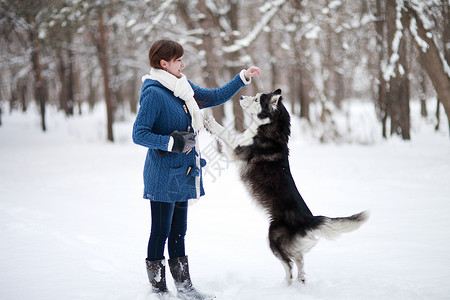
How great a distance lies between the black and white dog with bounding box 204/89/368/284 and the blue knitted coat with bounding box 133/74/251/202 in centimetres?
58

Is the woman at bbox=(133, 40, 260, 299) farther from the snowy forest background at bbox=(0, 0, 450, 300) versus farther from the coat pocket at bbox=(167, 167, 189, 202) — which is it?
the snowy forest background at bbox=(0, 0, 450, 300)

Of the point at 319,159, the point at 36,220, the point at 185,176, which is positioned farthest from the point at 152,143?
the point at 319,159

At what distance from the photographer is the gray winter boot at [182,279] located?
279cm

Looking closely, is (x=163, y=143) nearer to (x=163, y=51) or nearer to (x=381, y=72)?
(x=163, y=51)

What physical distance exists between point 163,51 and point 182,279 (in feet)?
6.25

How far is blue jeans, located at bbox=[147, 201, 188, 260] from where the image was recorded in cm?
261

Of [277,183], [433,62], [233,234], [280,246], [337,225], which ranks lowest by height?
[233,234]

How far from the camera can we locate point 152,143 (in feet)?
7.89

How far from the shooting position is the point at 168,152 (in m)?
2.55

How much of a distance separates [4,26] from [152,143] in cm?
1043

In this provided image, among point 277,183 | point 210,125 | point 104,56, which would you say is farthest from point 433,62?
point 104,56

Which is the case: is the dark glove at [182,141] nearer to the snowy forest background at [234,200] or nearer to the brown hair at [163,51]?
the brown hair at [163,51]

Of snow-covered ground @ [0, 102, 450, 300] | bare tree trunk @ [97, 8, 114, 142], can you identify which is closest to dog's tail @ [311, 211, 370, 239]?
snow-covered ground @ [0, 102, 450, 300]

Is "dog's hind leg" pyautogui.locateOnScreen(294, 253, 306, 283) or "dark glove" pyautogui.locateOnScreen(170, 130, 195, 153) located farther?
"dog's hind leg" pyautogui.locateOnScreen(294, 253, 306, 283)
